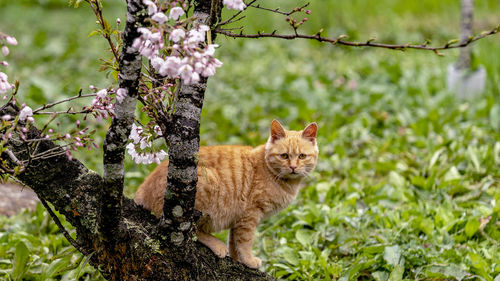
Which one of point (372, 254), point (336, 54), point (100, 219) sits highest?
point (336, 54)

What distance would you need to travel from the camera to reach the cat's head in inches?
142

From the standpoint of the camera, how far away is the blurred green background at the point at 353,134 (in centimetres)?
355

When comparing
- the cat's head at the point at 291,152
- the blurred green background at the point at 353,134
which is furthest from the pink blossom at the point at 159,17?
the cat's head at the point at 291,152

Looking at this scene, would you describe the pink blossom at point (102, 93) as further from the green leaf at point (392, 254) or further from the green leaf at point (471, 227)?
the green leaf at point (471, 227)

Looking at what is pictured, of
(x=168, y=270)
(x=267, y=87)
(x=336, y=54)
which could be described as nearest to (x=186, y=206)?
(x=168, y=270)

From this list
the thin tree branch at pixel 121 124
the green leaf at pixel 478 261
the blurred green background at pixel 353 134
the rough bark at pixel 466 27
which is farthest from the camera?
the rough bark at pixel 466 27

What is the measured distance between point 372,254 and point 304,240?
19.6 inches

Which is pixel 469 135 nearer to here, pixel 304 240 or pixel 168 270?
pixel 304 240

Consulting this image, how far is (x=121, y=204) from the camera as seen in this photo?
2.54 metres

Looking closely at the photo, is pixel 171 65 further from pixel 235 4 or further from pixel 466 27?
pixel 466 27

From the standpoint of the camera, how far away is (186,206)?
267 cm

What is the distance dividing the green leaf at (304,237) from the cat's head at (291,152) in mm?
458

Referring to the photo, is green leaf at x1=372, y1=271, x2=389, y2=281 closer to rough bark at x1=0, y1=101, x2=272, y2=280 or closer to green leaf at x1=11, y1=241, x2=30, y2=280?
rough bark at x1=0, y1=101, x2=272, y2=280

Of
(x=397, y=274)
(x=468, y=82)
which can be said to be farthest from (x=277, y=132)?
(x=468, y=82)
